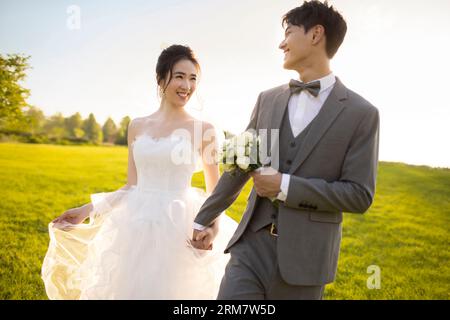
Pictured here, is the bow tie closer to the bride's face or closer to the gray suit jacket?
the gray suit jacket

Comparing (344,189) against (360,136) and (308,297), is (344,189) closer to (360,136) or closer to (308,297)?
(360,136)

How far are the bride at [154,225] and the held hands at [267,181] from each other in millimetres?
782

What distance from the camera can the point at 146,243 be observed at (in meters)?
3.26

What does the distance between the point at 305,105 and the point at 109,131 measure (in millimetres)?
26518

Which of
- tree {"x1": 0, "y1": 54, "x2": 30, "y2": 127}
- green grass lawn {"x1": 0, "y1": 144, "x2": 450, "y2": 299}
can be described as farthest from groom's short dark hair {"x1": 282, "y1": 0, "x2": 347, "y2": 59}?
tree {"x1": 0, "y1": 54, "x2": 30, "y2": 127}

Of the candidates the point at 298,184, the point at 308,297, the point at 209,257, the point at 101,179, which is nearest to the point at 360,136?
the point at 298,184

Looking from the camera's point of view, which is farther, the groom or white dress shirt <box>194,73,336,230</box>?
white dress shirt <box>194,73,336,230</box>

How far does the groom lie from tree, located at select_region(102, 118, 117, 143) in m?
26.0

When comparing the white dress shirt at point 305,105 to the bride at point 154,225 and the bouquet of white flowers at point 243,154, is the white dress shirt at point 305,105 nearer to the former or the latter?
the bouquet of white flowers at point 243,154

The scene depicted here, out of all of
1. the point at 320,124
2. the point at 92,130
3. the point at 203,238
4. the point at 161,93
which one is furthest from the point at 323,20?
the point at 92,130

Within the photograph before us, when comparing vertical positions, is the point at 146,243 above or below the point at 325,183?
below

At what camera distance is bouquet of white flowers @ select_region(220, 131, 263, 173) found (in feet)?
7.73

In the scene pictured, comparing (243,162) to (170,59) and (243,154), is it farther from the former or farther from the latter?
(170,59)

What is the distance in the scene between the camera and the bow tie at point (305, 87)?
8.25ft
